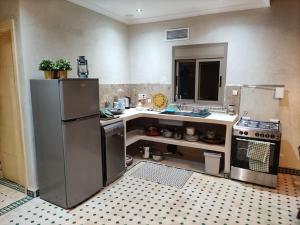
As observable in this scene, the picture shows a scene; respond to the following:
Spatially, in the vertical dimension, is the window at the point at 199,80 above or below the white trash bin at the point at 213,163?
above

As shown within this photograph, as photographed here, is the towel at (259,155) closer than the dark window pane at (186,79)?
Yes

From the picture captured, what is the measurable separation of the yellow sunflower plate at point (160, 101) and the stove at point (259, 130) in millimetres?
1480

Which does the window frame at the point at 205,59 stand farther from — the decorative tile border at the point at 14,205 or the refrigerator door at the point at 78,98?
the decorative tile border at the point at 14,205

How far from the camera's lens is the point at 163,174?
339 centimetres

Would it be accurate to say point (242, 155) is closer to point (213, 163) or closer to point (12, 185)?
point (213, 163)

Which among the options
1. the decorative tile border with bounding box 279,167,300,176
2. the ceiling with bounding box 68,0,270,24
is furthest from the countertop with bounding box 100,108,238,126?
the ceiling with bounding box 68,0,270,24

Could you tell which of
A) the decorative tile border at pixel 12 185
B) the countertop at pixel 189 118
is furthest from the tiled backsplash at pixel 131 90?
the decorative tile border at pixel 12 185

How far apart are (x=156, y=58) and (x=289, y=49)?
228cm

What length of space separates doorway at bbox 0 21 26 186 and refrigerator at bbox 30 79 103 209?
37 centimetres

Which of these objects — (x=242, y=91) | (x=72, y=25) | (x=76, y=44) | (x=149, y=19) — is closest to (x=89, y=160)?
(x=76, y=44)

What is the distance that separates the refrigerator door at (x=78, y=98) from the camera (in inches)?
88.8

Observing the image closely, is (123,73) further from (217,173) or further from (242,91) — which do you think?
(217,173)

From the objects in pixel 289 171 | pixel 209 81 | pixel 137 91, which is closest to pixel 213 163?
pixel 289 171

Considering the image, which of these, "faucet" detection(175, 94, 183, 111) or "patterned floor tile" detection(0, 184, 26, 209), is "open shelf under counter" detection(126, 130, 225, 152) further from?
"patterned floor tile" detection(0, 184, 26, 209)
